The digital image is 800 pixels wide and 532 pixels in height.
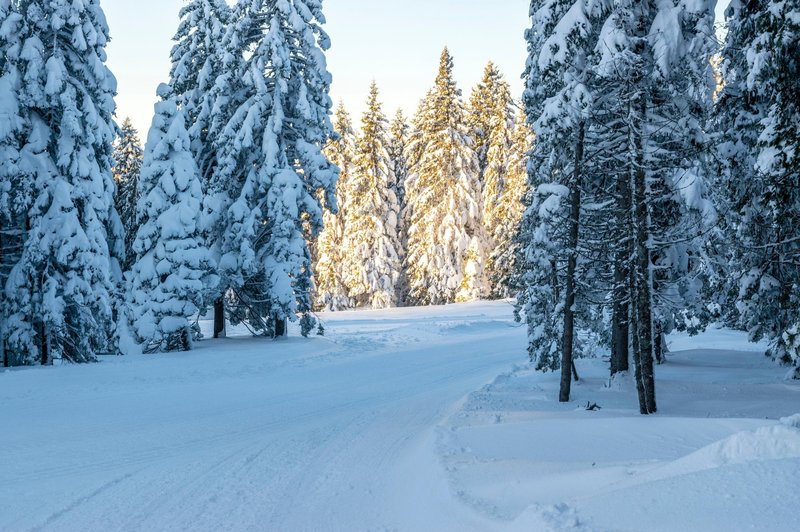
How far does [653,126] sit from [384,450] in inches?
350

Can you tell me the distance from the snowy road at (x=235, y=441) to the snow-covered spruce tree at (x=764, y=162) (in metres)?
7.19

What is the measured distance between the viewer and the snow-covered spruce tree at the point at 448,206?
160ft

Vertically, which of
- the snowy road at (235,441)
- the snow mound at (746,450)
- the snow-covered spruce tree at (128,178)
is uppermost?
the snow-covered spruce tree at (128,178)

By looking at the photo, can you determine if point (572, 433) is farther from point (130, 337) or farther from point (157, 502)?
point (130, 337)

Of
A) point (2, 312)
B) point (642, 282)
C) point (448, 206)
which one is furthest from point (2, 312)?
point (448, 206)

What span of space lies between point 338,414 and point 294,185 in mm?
12451

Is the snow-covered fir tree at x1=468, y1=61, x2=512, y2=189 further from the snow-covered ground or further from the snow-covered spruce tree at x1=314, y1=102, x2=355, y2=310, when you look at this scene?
the snow-covered ground

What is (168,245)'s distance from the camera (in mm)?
21766

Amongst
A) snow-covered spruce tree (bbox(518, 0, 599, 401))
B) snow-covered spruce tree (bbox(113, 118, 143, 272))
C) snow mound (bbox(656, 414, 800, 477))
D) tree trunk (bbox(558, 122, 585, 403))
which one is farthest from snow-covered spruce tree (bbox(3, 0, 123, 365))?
Answer: snow mound (bbox(656, 414, 800, 477))

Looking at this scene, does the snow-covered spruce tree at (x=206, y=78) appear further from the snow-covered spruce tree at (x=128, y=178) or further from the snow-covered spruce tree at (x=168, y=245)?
the snow-covered spruce tree at (x=128, y=178)

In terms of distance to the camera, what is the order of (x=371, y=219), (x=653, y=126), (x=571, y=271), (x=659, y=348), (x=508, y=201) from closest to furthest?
1. (x=653, y=126)
2. (x=571, y=271)
3. (x=659, y=348)
4. (x=508, y=201)
5. (x=371, y=219)

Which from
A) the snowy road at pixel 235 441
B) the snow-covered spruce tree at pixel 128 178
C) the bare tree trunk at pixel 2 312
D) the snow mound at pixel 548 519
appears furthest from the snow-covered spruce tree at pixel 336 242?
the snow mound at pixel 548 519

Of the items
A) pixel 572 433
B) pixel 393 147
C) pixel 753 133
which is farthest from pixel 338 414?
pixel 393 147

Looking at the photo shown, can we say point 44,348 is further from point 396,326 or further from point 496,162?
point 496,162
